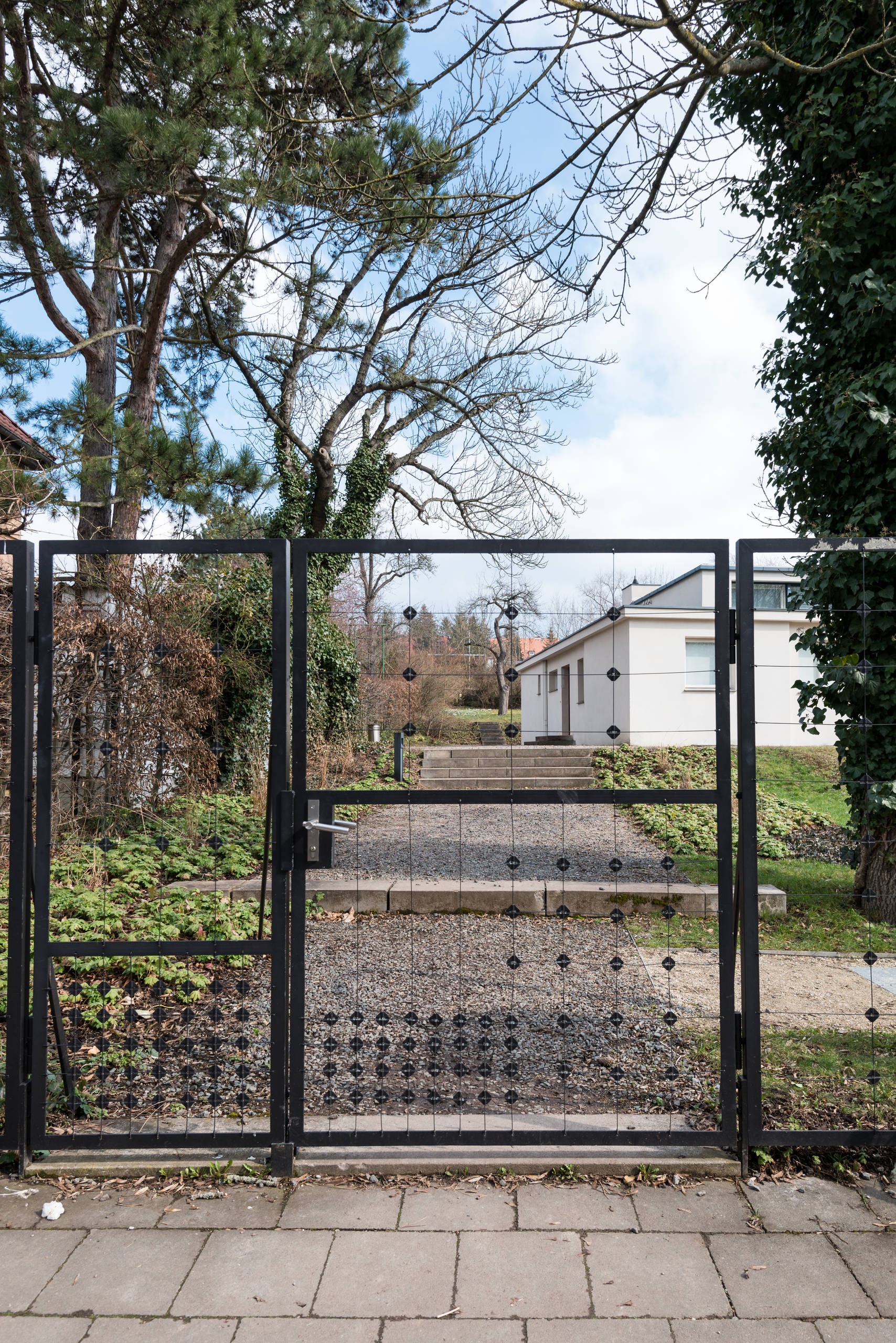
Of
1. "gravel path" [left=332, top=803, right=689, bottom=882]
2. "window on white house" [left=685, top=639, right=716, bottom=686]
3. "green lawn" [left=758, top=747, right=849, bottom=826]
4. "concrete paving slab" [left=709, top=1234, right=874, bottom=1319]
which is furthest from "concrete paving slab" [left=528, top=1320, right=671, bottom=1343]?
"gravel path" [left=332, top=803, right=689, bottom=882]

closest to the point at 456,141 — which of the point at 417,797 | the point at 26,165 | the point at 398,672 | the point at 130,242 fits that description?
the point at 398,672

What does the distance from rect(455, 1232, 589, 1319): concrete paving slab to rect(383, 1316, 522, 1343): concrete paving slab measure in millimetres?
30

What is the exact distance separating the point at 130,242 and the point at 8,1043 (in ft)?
38.9

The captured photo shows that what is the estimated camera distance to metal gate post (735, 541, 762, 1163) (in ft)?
8.68

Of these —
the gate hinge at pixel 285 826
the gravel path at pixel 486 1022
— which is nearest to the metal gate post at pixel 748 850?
the gravel path at pixel 486 1022

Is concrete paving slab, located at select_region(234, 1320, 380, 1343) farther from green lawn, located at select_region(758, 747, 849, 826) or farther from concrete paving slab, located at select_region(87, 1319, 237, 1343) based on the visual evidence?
green lawn, located at select_region(758, 747, 849, 826)

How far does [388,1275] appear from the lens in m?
2.17

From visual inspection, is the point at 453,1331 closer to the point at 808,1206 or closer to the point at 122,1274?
the point at 122,1274

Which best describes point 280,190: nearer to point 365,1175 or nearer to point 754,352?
point 754,352

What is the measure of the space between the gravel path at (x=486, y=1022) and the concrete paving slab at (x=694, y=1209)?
0.33 metres

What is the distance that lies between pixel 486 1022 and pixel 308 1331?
0.97m

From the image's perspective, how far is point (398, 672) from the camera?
2.83 meters

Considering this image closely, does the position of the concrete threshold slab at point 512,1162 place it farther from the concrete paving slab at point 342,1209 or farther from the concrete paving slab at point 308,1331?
the concrete paving slab at point 308,1331

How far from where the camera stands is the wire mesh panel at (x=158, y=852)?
2.72 metres
